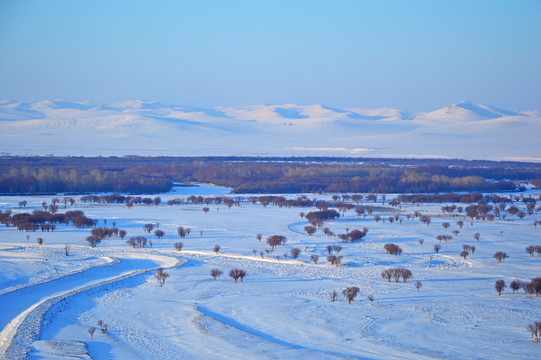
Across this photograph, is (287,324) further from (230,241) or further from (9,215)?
(9,215)

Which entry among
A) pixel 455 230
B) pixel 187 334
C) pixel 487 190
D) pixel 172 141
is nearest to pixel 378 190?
pixel 487 190

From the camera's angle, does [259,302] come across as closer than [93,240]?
Yes

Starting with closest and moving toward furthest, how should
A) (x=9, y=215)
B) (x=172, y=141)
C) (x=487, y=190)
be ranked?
(x=9, y=215), (x=487, y=190), (x=172, y=141)

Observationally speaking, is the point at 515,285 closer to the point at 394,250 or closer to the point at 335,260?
the point at 335,260

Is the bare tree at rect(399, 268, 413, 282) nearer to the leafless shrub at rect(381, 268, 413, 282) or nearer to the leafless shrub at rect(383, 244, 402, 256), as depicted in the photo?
the leafless shrub at rect(381, 268, 413, 282)

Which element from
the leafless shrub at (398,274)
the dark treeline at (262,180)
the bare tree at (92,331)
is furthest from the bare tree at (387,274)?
the dark treeline at (262,180)

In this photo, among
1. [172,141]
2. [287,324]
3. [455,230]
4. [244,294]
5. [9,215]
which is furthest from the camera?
[172,141]

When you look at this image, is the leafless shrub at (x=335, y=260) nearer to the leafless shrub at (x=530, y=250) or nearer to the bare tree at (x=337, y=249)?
the bare tree at (x=337, y=249)

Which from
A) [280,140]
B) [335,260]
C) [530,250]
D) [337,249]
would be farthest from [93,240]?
[280,140]
